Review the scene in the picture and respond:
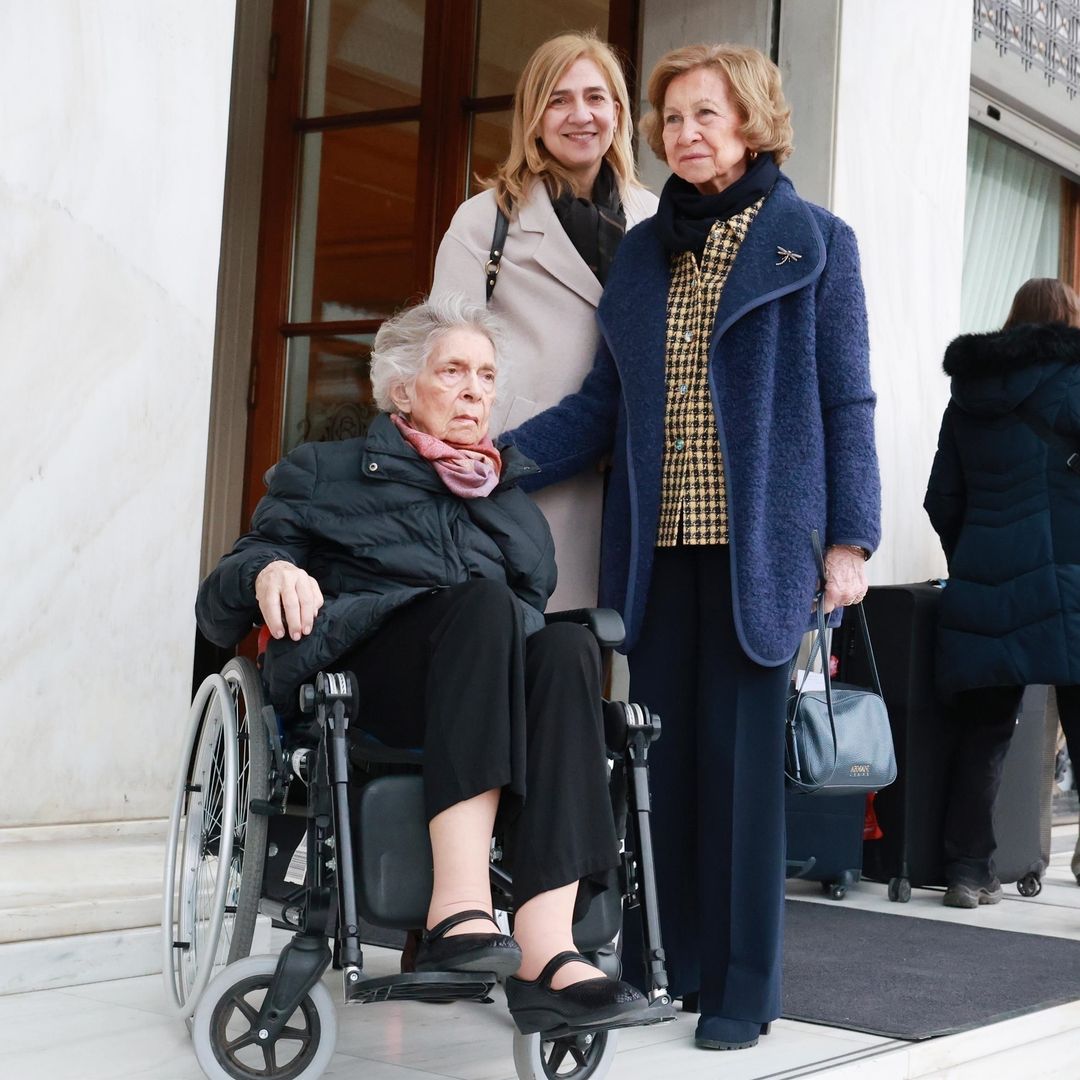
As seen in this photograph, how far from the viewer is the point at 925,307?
16.4 feet

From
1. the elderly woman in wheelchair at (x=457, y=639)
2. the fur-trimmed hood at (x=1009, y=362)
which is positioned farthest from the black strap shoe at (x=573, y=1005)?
the fur-trimmed hood at (x=1009, y=362)

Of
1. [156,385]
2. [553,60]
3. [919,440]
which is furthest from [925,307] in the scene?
[156,385]

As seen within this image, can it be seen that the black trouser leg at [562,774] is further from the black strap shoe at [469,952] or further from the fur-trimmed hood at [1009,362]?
the fur-trimmed hood at [1009,362]

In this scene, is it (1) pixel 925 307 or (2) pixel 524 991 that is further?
(1) pixel 925 307

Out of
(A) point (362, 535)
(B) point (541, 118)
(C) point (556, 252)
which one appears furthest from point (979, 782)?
(A) point (362, 535)

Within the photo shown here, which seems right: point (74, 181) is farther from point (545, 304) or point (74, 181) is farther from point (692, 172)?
point (692, 172)

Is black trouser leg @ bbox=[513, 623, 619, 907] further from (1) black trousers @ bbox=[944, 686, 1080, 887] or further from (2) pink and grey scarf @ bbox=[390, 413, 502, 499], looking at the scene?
(1) black trousers @ bbox=[944, 686, 1080, 887]

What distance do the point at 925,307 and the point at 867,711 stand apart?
245 centimetres

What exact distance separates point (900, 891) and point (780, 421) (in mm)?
2100

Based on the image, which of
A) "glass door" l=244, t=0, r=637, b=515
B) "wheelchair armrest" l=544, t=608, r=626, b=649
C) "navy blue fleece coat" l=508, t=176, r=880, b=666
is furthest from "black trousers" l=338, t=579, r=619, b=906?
Answer: "glass door" l=244, t=0, r=637, b=515

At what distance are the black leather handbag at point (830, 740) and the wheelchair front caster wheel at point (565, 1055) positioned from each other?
647 mm

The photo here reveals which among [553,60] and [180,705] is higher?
[553,60]

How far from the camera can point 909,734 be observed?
4273 mm

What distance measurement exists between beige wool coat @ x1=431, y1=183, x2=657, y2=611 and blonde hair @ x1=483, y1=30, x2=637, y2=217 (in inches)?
1.4
